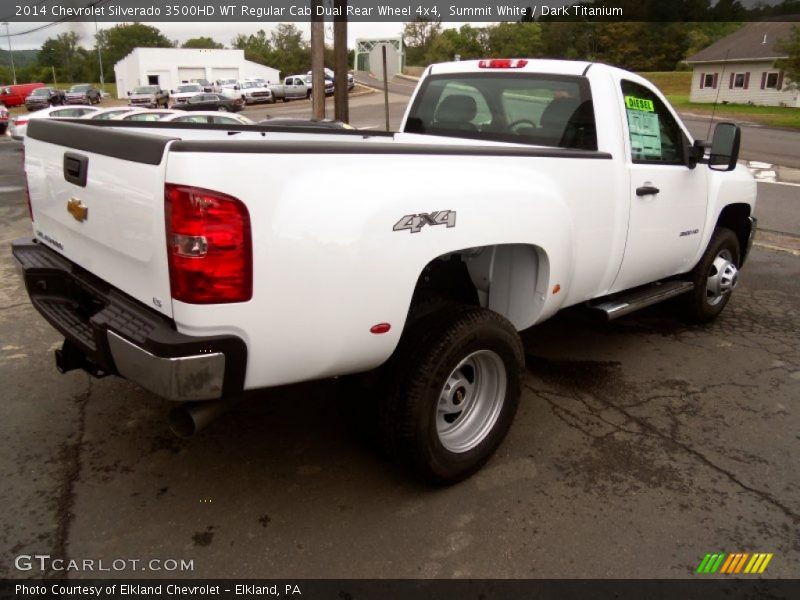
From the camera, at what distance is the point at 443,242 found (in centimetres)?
271

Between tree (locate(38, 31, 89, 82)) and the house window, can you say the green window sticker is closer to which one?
the house window

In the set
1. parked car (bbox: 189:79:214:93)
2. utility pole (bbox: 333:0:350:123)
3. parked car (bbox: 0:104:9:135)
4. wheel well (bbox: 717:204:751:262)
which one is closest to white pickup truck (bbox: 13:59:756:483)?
wheel well (bbox: 717:204:751:262)

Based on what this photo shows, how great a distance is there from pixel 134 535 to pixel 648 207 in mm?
3338

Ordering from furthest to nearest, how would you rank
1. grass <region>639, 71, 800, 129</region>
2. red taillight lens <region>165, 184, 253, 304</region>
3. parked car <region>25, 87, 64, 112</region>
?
parked car <region>25, 87, 64, 112</region>, grass <region>639, 71, 800, 129</region>, red taillight lens <region>165, 184, 253, 304</region>

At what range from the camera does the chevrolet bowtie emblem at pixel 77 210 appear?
274 cm

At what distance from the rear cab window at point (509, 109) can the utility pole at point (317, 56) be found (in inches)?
412

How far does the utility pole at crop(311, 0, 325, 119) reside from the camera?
559 inches

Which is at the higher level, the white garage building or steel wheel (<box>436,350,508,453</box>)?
the white garage building

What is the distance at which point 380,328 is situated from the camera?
2572 millimetres

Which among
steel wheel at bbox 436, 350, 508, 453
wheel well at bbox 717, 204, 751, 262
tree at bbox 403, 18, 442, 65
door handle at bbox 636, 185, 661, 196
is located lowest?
steel wheel at bbox 436, 350, 508, 453

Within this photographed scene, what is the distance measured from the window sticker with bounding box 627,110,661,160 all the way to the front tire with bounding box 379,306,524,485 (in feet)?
5.40

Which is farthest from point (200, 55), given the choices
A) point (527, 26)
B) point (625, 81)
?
point (625, 81)

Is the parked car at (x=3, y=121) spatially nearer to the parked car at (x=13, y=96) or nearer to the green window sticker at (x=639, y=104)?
the parked car at (x=13, y=96)
